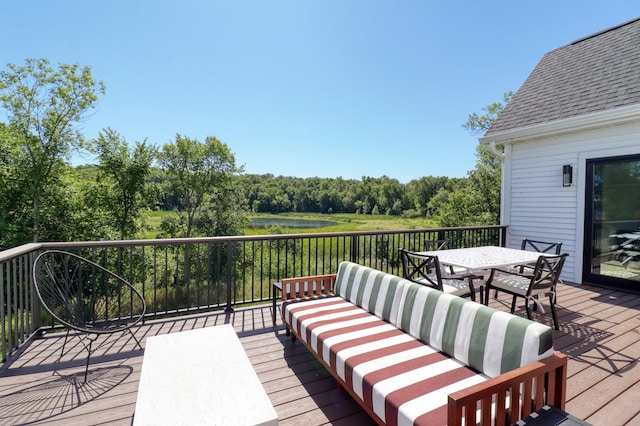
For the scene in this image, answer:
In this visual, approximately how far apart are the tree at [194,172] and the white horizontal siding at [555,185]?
51.6 feet

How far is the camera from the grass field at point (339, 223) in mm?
16719

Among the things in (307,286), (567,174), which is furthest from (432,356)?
(567,174)

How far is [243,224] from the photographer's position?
60.4 feet

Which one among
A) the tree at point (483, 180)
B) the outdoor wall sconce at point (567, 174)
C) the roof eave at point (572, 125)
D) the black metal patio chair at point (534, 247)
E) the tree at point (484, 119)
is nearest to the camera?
the black metal patio chair at point (534, 247)

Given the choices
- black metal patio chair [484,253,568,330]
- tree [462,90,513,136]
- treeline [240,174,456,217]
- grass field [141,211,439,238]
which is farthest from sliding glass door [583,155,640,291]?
treeline [240,174,456,217]

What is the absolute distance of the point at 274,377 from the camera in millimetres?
2311

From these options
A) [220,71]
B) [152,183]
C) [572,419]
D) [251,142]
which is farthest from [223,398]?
[251,142]

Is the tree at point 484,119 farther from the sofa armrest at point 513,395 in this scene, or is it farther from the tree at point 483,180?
the sofa armrest at point 513,395

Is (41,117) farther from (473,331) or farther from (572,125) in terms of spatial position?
(572,125)

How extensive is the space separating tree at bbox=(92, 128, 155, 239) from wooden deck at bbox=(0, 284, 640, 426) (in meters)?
11.9

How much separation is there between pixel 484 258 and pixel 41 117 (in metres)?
15.5

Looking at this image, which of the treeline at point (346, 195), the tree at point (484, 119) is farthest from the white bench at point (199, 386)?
the treeline at point (346, 195)

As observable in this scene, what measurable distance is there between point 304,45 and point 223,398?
28.0 ft

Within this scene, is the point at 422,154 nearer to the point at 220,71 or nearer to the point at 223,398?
the point at 220,71
